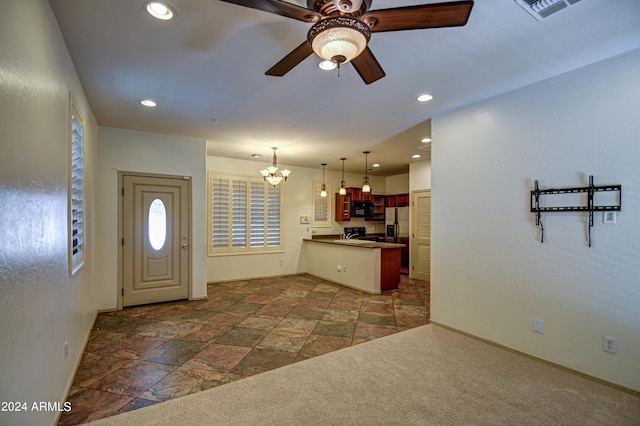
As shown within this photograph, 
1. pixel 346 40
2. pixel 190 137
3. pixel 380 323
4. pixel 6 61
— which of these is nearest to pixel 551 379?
pixel 380 323

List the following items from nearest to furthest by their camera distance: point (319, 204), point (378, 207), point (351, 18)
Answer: point (351, 18) → point (319, 204) → point (378, 207)

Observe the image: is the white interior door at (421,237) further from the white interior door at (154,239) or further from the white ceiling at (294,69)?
the white interior door at (154,239)

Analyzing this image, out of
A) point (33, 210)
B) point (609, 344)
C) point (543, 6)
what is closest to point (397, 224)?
point (609, 344)

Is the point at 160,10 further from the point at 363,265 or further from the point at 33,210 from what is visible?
the point at 363,265

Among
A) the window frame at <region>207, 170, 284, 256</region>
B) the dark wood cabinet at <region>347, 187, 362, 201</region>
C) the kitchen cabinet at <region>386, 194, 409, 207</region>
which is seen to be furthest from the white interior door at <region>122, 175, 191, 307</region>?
the kitchen cabinet at <region>386, 194, 409, 207</region>

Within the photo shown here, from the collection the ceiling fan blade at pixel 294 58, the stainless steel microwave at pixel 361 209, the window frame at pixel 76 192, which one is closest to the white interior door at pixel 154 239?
the window frame at pixel 76 192

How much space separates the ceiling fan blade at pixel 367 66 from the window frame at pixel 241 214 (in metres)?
5.02

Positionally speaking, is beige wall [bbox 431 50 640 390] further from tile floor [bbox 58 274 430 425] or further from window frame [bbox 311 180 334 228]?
window frame [bbox 311 180 334 228]

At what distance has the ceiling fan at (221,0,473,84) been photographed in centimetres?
154

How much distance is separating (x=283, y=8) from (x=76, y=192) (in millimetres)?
2780

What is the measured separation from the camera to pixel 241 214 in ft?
22.4

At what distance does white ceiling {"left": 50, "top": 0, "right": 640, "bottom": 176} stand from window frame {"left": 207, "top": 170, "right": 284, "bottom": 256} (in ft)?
7.43

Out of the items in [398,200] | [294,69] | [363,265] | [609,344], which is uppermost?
[294,69]

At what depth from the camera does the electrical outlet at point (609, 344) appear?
2.54 metres
